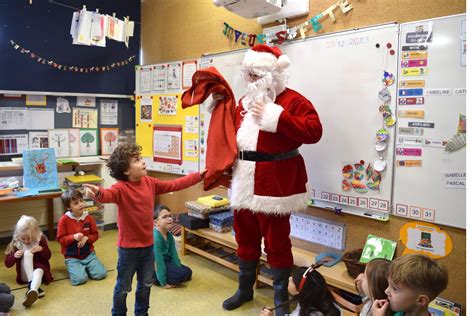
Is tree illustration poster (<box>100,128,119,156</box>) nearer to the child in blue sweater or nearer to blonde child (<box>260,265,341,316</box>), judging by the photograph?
the child in blue sweater

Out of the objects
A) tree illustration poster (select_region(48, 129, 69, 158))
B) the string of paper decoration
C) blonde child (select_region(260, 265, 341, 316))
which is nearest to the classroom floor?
blonde child (select_region(260, 265, 341, 316))

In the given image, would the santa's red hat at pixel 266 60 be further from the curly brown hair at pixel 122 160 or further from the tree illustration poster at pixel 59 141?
the tree illustration poster at pixel 59 141

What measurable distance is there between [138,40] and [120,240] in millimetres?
2844

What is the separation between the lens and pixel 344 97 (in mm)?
2434

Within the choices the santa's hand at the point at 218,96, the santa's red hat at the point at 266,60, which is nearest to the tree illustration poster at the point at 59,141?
the santa's hand at the point at 218,96

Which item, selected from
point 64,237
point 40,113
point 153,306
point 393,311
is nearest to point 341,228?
point 393,311

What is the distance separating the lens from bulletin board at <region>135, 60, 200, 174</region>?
3.62 m

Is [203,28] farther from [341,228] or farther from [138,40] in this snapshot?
[341,228]

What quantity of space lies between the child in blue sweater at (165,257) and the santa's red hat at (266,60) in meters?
1.27

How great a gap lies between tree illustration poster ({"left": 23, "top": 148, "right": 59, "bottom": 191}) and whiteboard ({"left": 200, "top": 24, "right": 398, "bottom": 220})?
226 cm

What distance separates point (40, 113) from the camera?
12.2ft

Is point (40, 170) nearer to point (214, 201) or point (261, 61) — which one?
point (214, 201)

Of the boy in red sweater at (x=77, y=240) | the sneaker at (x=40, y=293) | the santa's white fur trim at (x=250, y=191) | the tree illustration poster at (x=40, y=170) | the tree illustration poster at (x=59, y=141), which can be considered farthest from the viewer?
the tree illustration poster at (x=59, y=141)

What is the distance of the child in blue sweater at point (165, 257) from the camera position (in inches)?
107
